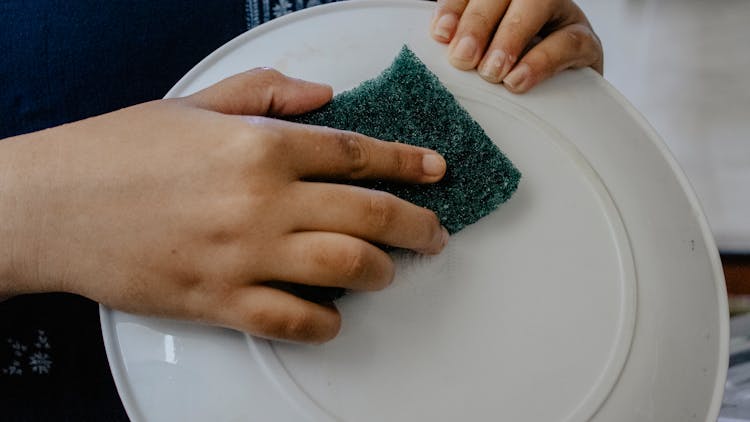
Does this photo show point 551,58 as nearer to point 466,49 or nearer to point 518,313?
point 466,49

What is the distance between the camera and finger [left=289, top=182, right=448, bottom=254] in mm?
414

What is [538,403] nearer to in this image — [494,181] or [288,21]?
[494,181]

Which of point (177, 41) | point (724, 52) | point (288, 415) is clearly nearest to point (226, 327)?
point (288, 415)

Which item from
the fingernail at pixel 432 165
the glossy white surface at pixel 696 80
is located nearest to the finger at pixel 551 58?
the fingernail at pixel 432 165

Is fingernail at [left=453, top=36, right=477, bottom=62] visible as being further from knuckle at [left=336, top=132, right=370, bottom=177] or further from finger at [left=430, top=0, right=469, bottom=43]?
knuckle at [left=336, top=132, right=370, bottom=177]

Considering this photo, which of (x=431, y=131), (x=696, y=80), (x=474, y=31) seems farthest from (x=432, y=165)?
(x=696, y=80)

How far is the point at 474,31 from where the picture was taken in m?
0.50

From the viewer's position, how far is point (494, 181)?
0.46 metres

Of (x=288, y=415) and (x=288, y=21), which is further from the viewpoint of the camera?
(x=288, y=21)

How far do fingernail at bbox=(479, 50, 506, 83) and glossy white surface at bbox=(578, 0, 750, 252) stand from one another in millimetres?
511

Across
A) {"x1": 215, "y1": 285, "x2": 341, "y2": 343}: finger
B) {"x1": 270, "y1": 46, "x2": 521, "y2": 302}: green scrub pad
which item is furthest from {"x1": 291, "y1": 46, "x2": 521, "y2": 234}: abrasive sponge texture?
{"x1": 215, "y1": 285, "x2": 341, "y2": 343}: finger

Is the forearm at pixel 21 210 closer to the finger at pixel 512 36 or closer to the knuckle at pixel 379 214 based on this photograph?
the knuckle at pixel 379 214

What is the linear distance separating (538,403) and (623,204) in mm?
182

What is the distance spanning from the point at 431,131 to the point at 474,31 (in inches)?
4.2
